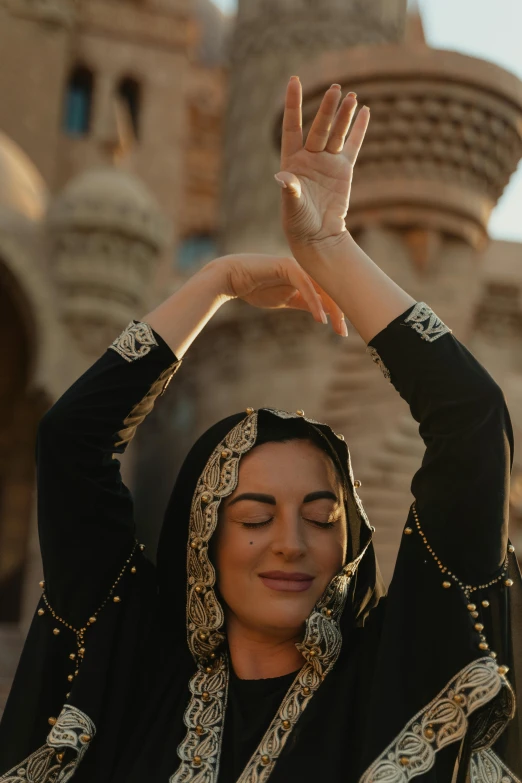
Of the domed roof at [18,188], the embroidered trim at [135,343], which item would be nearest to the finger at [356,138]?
the embroidered trim at [135,343]

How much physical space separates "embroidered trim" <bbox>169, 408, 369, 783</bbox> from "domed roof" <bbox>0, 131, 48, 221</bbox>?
17.5ft

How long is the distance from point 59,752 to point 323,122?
3.95ft

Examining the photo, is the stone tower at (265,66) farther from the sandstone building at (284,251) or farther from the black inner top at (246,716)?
the black inner top at (246,716)

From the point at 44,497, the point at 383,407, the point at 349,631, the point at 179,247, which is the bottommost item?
the point at 349,631

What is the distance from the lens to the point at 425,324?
7.24 ft

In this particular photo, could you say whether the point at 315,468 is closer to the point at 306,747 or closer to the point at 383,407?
the point at 306,747

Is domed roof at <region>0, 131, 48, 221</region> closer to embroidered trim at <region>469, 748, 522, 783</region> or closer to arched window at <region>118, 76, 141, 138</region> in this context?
embroidered trim at <region>469, 748, 522, 783</region>

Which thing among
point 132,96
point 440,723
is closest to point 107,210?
point 440,723

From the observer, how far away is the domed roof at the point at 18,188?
→ 7508 millimetres

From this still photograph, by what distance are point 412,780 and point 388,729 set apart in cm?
9

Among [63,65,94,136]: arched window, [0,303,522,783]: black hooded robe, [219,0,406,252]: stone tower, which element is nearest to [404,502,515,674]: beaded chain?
[0,303,522,783]: black hooded robe

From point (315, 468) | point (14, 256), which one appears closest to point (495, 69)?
point (14, 256)

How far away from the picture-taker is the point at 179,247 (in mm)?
17625

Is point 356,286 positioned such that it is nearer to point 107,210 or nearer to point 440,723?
point 440,723
